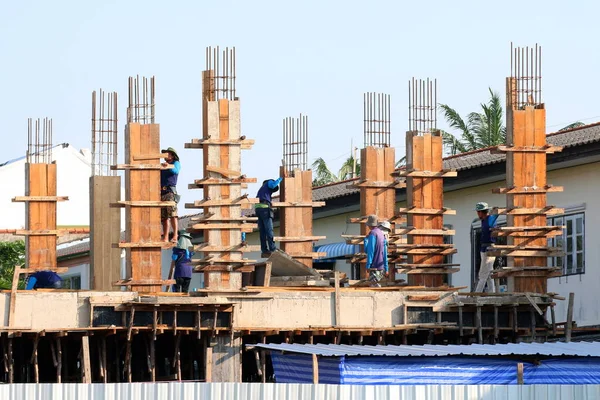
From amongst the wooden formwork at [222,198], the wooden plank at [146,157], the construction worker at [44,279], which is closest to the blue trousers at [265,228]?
the wooden formwork at [222,198]

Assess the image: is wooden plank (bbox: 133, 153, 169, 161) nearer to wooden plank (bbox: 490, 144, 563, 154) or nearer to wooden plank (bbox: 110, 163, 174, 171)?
wooden plank (bbox: 110, 163, 174, 171)

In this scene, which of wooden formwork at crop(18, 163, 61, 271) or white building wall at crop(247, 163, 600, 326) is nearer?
wooden formwork at crop(18, 163, 61, 271)

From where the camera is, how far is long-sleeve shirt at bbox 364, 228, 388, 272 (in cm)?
2753

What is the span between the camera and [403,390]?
17.7 meters

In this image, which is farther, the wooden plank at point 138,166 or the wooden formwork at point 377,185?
the wooden formwork at point 377,185

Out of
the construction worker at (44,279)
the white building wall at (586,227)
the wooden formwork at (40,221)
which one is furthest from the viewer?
the white building wall at (586,227)

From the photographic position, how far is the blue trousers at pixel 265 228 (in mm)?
29734

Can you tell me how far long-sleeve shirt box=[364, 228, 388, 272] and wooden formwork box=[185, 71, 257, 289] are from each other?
2507mm

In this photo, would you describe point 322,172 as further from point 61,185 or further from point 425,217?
point 425,217

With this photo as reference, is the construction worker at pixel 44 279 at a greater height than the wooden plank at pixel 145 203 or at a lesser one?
lesser

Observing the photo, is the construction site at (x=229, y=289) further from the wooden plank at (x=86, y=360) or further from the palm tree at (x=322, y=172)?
the palm tree at (x=322, y=172)

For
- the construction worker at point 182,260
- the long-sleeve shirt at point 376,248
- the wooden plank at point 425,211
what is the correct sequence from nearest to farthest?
the long-sleeve shirt at point 376,248, the construction worker at point 182,260, the wooden plank at point 425,211

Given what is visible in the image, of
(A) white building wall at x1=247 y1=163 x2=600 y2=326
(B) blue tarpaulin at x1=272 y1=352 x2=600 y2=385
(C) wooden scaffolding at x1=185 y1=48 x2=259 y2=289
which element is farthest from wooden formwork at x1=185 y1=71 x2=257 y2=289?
(A) white building wall at x1=247 y1=163 x2=600 y2=326

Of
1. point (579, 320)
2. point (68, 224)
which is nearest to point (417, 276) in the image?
point (579, 320)
